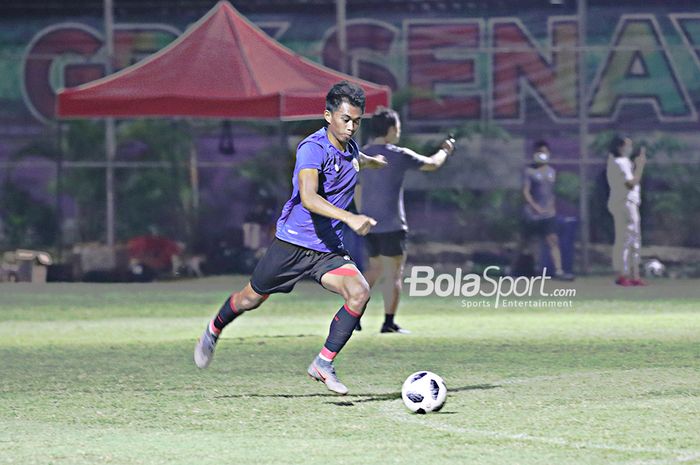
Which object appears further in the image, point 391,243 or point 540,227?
point 540,227

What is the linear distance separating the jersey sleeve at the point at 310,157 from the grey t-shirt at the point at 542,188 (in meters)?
13.0

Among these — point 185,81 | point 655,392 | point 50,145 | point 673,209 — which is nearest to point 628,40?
point 673,209

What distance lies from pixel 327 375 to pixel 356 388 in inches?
28.3

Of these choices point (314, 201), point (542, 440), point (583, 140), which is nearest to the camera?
point (542, 440)

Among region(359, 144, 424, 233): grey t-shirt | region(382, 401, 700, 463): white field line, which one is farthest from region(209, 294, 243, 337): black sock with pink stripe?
region(359, 144, 424, 233): grey t-shirt

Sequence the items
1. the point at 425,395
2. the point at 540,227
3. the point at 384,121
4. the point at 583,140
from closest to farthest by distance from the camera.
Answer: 1. the point at 425,395
2. the point at 384,121
3. the point at 540,227
4. the point at 583,140

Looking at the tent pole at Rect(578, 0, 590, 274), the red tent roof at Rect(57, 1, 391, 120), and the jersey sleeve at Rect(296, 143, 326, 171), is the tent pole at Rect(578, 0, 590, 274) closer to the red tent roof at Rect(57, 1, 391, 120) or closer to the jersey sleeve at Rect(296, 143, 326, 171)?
the red tent roof at Rect(57, 1, 391, 120)

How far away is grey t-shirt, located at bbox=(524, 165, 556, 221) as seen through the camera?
75.3 feet

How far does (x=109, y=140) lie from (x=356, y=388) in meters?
13.9

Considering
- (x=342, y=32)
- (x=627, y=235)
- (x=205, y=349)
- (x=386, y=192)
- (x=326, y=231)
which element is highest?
(x=342, y=32)

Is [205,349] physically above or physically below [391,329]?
above

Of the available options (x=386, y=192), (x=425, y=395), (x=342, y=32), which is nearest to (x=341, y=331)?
(x=425, y=395)

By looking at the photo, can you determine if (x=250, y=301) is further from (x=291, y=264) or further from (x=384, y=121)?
(x=384, y=121)

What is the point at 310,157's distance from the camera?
1017 centimetres
